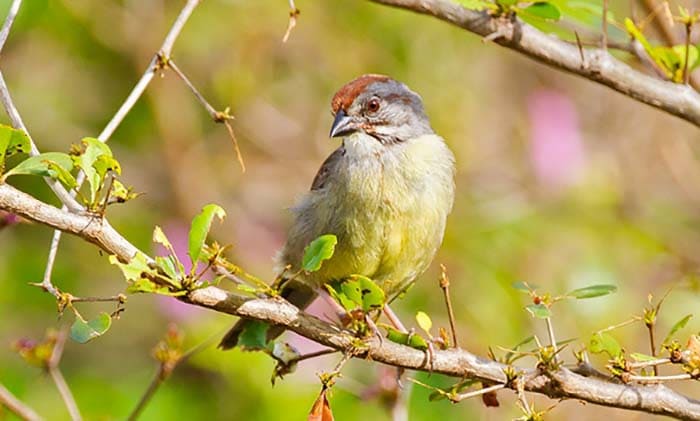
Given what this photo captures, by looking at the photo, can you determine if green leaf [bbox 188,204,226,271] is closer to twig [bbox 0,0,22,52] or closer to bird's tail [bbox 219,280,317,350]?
twig [bbox 0,0,22,52]

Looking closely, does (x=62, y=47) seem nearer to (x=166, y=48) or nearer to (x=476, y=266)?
(x=476, y=266)

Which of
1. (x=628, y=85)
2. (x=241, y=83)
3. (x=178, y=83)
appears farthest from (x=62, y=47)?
(x=628, y=85)

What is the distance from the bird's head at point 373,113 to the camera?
4.28m

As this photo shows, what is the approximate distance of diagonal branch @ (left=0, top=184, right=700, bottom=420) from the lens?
2.63 m

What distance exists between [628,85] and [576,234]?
281cm

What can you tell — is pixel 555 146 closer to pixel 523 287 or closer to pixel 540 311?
pixel 523 287

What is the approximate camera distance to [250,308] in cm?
271

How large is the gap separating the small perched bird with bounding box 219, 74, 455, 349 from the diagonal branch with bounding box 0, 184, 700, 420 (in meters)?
0.76

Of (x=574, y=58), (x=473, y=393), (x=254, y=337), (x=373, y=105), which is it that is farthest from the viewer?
(x=373, y=105)

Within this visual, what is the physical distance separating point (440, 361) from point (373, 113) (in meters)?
1.53

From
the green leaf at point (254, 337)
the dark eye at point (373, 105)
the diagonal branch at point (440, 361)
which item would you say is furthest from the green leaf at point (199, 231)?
the dark eye at point (373, 105)

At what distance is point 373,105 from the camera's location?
4.34 m

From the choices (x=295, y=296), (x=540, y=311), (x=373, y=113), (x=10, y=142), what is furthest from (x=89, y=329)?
(x=295, y=296)

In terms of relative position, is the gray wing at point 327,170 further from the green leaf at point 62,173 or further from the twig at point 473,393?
the green leaf at point 62,173
